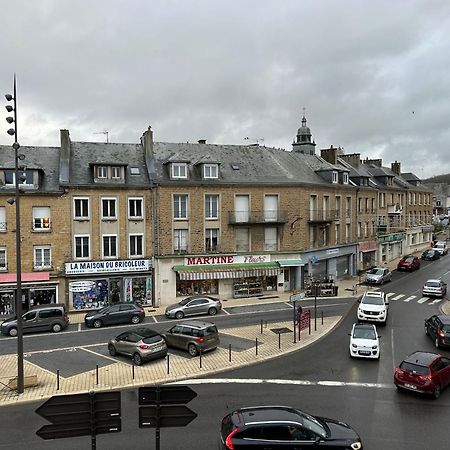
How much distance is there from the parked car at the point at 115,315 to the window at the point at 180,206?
8595mm

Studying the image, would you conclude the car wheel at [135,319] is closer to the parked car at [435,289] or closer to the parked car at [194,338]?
the parked car at [194,338]

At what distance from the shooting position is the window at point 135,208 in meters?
33.2

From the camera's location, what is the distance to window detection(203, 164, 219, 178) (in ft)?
115

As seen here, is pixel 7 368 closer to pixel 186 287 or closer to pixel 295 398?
pixel 295 398

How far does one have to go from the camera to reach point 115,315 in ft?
89.6

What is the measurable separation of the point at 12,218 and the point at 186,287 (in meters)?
13.5

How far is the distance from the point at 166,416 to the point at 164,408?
151 mm

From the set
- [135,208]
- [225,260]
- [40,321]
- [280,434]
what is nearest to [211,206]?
[225,260]

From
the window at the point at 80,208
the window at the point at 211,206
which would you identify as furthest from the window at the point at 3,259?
the window at the point at 211,206

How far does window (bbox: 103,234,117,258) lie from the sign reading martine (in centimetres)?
68

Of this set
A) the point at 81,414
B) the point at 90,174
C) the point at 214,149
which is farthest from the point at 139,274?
the point at 81,414

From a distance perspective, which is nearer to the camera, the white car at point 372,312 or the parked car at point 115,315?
the white car at point 372,312

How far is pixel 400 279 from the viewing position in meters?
43.7

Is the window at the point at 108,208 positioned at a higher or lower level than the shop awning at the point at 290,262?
higher
